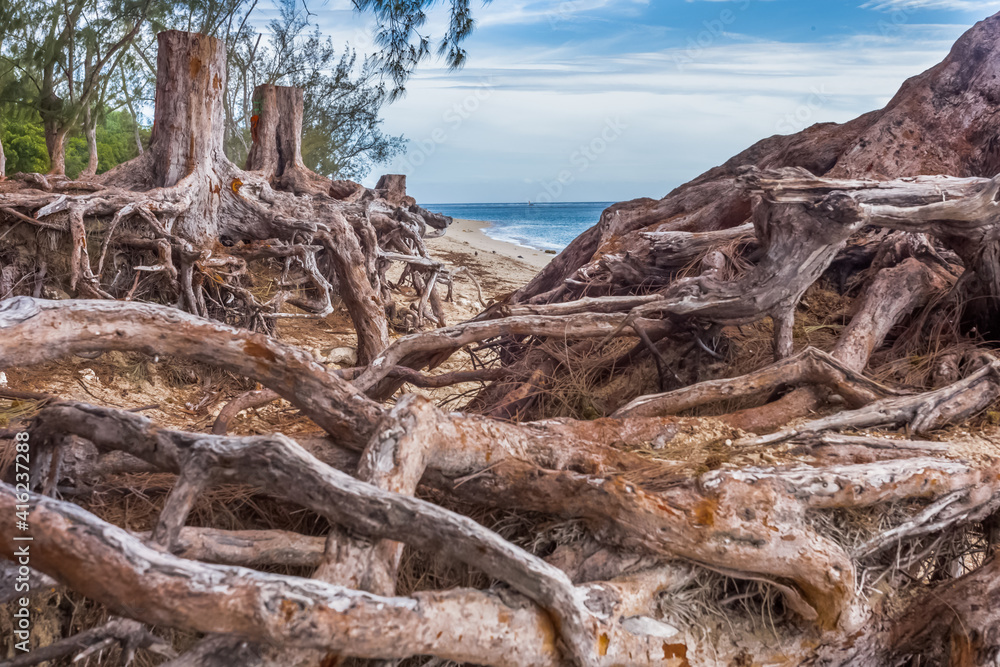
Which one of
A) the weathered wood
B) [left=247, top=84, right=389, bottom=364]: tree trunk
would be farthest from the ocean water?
the weathered wood

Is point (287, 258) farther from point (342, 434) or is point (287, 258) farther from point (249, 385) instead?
point (342, 434)

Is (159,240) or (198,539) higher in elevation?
(159,240)

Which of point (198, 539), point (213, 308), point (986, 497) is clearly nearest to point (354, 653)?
point (198, 539)

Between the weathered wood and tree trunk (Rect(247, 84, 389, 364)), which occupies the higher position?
tree trunk (Rect(247, 84, 389, 364))

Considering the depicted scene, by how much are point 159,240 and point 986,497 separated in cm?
596

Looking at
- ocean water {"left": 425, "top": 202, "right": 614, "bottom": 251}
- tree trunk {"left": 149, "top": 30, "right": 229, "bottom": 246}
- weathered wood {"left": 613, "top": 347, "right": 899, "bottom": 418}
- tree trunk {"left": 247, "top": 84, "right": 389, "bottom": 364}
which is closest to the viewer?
weathered wood {"left": 613, "top": 347, "right": 899, "bottom": 418}

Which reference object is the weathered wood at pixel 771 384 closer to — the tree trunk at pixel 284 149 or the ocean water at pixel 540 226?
the tree trunk at pixel 284 149

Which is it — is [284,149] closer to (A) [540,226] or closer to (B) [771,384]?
(B) [771,384]

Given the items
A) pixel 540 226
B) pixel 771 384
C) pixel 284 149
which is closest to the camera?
pixel 771 384

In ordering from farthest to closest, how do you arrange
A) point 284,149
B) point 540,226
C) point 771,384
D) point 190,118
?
point 540,226 < point 284,149 < point 190,118 < point 771,384

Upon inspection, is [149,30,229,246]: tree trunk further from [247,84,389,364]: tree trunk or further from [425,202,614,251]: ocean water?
[425,202,614,251]: ocean water

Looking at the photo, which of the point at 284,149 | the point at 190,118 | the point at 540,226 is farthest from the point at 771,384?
the point at 540,226

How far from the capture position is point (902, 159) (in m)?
5.09

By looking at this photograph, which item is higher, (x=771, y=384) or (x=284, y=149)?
(x=284, y=149)
